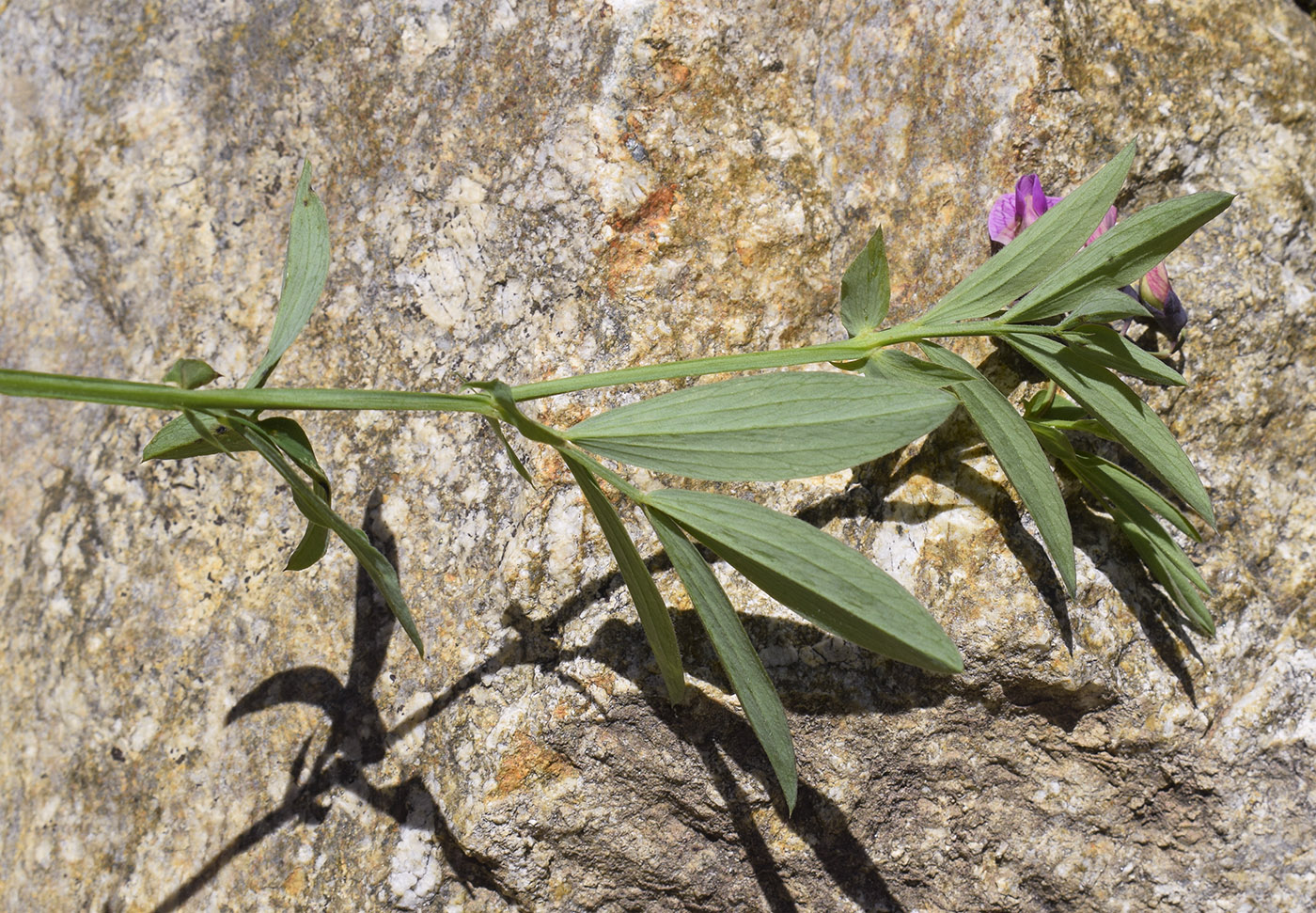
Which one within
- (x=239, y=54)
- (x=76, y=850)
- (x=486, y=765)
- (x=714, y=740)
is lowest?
(x=714, y=740)

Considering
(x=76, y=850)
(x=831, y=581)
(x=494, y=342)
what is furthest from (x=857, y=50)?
(x=76, y=850)

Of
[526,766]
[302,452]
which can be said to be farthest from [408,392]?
[526,766]

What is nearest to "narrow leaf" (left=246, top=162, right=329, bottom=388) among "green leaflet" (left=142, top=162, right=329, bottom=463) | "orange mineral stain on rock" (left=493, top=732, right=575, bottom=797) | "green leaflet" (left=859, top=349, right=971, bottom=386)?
"green leaflet" (left=142, top=162, right=329, bottom=463)

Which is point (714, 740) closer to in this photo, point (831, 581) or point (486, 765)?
point (486, 765)

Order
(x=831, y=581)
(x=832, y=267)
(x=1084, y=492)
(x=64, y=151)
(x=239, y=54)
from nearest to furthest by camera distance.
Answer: (x=831, y=581) < (x=1084, y=492) < (x=832, y=267) < (x=239, y=54) < (x=64, y=151)

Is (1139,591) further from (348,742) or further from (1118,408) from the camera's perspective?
(348,742)

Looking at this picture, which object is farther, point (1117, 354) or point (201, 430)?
point (1117, 354)

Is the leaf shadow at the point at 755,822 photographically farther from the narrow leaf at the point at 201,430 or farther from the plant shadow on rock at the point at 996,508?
the narrow leaf at the point at 201,430

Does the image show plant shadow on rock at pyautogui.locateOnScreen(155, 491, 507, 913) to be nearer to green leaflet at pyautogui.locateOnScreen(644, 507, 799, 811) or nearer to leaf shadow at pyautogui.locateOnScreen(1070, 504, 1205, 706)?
green leaflet at pyautogui.locateOnScreen(644, 507, 799, 811)
